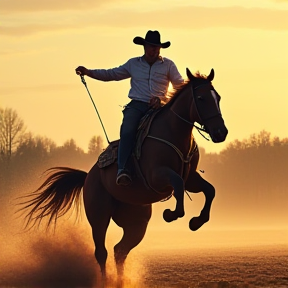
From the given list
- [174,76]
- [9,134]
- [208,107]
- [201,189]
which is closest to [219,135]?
[208,107]

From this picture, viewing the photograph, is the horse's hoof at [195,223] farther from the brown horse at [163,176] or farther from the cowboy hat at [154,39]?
the cowboy hat at [154,39]

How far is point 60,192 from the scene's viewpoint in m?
18.2

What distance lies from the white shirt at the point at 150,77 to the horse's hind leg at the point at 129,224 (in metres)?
1.93

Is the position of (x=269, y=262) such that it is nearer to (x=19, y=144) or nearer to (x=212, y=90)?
(x=212, y=90)

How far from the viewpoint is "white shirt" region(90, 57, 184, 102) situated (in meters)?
15.8

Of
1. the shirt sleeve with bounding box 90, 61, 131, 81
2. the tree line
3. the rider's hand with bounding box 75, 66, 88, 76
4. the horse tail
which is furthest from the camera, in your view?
the tree line

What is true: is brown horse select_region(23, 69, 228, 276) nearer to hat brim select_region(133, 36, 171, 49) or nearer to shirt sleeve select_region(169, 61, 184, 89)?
shirt sleeve select_region(169, 61, 184, 89)

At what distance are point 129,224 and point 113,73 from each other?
2.34m

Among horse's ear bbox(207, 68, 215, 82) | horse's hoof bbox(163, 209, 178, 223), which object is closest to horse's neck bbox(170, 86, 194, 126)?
horse's ear bbox(207, 68, 215, 82)

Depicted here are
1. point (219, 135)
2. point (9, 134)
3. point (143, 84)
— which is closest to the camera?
point (219, 135)

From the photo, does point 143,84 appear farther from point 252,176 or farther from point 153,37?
point 252,176

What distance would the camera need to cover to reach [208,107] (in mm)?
14805

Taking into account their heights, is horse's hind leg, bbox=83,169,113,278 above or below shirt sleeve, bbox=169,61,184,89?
below

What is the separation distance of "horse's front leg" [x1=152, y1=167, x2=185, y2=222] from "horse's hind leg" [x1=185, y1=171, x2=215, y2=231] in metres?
0.57
